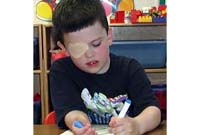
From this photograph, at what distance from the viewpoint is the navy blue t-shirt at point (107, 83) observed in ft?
1.92

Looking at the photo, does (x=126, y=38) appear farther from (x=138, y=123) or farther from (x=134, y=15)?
(x=138, y=123)

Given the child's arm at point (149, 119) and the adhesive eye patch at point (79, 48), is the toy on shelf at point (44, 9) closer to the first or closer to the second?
the adhesive eye patch at point (79, 48)

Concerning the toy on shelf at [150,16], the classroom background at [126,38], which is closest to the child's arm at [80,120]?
the classroom background at [126,38]

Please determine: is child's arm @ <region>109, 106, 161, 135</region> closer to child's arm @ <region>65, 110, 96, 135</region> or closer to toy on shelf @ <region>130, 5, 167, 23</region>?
child's arm @ <region>65, 110, 96, 135</region>

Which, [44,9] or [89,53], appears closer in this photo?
[89,53]

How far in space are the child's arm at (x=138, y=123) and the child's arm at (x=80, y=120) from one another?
30 millimetres

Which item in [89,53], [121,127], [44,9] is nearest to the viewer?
[121,127]

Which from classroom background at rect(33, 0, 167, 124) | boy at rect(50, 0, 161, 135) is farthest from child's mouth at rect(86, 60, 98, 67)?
classroom background at rect(33, 0, 167, 124)

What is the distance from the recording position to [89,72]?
0.66 meters

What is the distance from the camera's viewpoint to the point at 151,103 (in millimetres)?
573

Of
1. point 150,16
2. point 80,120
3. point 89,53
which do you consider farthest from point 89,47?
point 150,16

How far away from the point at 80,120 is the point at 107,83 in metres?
0.18

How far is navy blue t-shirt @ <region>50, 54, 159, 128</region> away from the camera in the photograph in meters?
0.58
